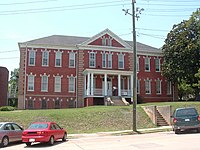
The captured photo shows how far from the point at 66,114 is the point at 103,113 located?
148 inches

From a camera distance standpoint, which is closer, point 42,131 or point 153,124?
point 42,131

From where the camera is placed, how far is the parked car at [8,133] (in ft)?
53.7

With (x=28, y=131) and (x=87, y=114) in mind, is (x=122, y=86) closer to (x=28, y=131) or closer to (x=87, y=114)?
(x=87, y=114)

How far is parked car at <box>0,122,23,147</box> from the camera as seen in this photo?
16359 millimetres

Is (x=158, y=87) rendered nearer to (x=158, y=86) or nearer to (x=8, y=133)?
(x=158, y=86)

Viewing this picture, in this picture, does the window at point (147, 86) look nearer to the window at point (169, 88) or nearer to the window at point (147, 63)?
the window at point (147, 63)

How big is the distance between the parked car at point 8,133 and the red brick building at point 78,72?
23.4 m

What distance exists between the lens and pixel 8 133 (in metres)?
17.0

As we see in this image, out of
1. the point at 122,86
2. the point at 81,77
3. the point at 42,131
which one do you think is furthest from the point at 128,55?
the point at 42,131

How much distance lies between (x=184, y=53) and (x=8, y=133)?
33.2m

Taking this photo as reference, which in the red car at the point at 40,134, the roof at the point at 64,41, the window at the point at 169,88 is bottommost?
the red car at the point at 40,134

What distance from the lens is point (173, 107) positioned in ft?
97.9

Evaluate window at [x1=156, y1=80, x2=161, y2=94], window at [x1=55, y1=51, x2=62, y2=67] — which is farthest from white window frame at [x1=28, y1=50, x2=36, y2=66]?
window at [x1=156, y1=80, x2=161, y2=94]

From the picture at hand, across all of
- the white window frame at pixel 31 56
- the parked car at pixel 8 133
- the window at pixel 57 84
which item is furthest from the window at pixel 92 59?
the parked car at pixel 8 133
